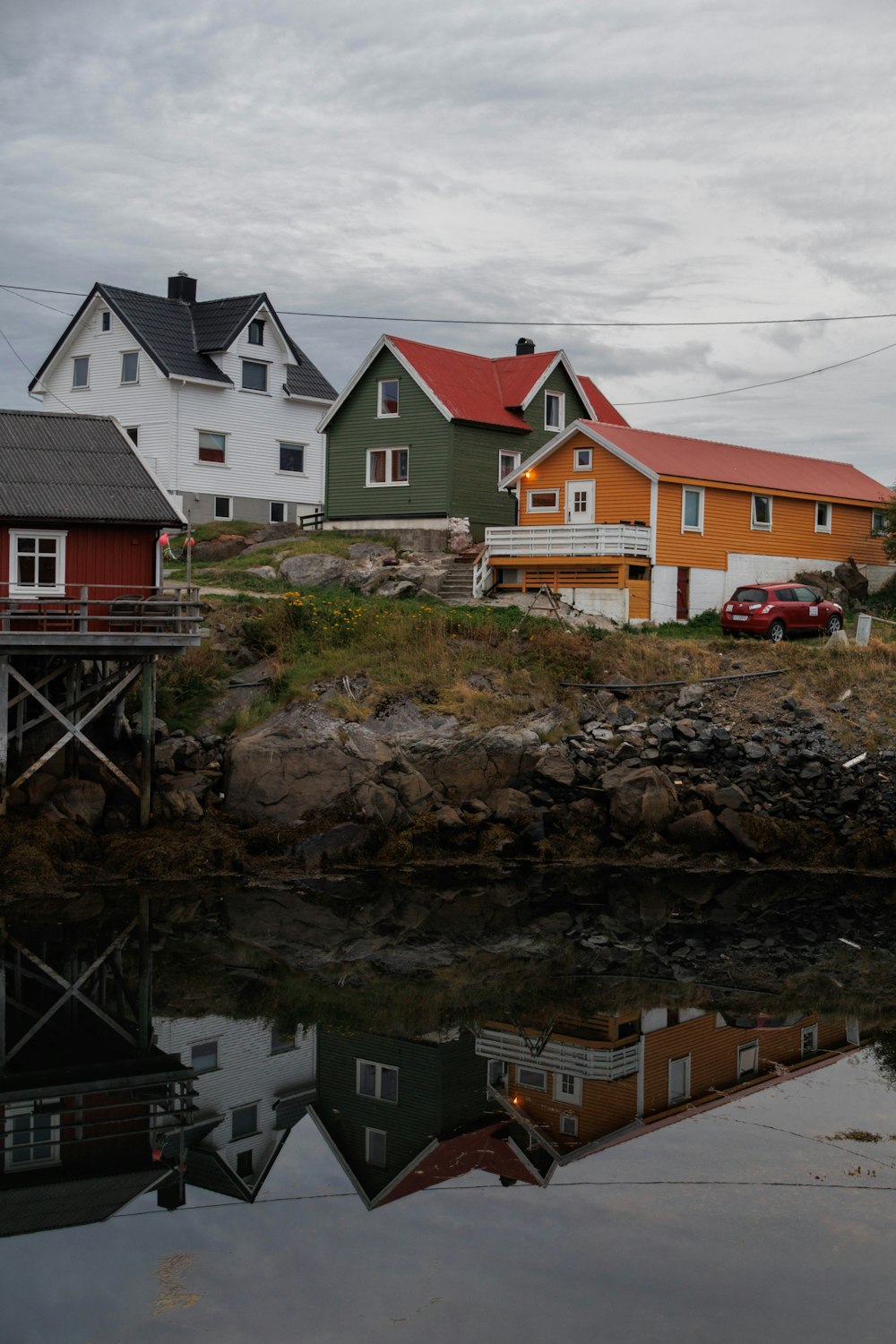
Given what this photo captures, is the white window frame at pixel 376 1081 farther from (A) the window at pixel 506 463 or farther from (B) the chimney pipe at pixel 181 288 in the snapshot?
(B) the chimney pipe at pixel 181 288

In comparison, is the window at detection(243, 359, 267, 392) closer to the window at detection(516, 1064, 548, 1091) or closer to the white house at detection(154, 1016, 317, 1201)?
the white house at detection(154, 1016, 317, 1201)

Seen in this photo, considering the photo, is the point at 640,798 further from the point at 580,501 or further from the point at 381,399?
the point at 381,399

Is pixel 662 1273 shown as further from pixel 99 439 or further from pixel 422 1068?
pixel 99 439

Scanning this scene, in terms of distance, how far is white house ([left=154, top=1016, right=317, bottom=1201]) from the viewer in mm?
14570

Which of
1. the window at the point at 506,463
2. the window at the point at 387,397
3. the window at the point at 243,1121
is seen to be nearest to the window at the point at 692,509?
the window at the point at 506,463

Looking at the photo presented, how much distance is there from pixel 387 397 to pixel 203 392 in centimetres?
842

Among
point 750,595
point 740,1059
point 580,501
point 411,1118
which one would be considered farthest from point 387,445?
point 411,1118

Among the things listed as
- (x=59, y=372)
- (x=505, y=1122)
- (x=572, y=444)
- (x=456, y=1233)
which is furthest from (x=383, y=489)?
(x=456, y=1233)

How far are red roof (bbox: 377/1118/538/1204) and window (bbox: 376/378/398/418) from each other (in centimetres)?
3347

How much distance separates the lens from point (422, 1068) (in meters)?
17.4

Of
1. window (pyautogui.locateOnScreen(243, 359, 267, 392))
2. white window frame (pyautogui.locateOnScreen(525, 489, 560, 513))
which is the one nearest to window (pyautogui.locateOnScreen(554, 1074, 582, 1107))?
white window frame (pyautogui.locateOnScreen(525, 489, 560, 513))

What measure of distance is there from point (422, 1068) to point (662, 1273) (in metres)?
5.95

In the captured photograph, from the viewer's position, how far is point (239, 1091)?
653 inches

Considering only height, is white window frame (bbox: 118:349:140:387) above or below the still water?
above
